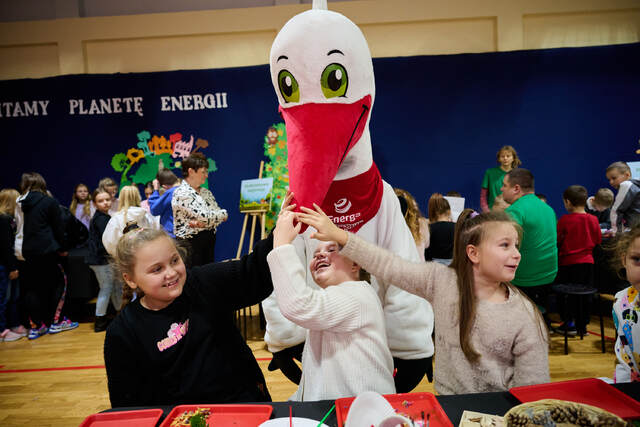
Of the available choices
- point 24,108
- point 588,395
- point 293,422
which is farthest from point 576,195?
point 24,108

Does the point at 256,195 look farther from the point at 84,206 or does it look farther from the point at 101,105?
the point at 101,105

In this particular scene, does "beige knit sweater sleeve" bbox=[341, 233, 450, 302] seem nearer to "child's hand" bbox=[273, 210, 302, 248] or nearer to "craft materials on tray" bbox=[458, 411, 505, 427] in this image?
"child's hand" bbox=[273, 210, 302, 248]

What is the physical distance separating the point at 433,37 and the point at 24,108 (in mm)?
5202

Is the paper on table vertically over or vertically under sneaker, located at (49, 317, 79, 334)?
over

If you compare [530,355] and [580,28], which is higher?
[580,28]

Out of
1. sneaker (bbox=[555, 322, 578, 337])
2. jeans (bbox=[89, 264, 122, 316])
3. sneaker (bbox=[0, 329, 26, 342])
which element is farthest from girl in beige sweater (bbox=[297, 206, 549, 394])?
sneaker (bbox=[0, 329, 26, 342])

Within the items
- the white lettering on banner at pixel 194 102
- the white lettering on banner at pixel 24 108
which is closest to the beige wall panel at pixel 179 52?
the white lettering on banner at pixel 194 102

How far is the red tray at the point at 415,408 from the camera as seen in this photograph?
3.13ft

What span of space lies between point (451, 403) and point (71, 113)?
5.59 m

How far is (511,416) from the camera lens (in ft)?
2.60

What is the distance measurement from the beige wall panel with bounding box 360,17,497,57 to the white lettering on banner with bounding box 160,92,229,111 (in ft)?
6.48

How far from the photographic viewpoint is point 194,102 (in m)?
5.05

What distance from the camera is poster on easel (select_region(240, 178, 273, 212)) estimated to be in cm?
480

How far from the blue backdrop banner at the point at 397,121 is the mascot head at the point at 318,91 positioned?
369 centimetres
